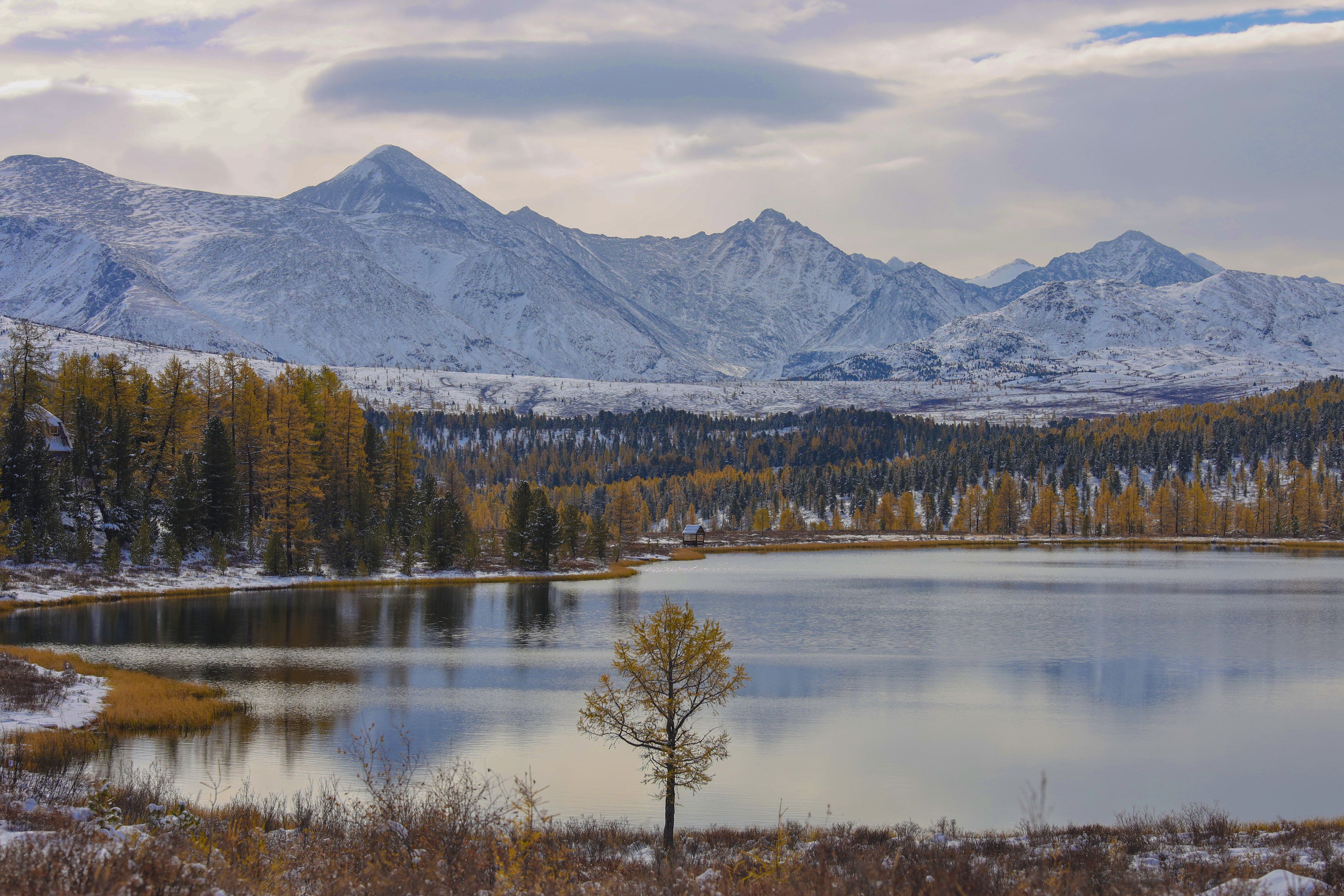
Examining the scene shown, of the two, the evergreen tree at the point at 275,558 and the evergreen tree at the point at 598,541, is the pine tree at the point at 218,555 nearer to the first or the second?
the evergreen tree at the point at 275,558

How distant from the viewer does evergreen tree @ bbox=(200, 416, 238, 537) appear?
261ft

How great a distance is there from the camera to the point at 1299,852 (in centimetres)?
1917

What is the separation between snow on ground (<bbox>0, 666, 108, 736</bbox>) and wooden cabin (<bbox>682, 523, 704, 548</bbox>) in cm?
13057

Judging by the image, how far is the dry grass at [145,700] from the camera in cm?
3309

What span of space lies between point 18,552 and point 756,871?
71832mm

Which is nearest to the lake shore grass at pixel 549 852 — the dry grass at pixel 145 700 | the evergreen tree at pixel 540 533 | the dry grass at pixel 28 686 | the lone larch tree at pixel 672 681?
the lone larch tree at pixel 672 681

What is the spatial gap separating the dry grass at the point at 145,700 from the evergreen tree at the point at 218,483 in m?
38.2

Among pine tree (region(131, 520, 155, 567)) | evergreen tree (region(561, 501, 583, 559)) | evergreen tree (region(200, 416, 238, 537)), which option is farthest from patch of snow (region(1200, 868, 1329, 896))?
evergreen tree (region(561, 501, 583, 559))

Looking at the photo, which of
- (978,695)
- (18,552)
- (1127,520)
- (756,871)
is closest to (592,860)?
(756,871)

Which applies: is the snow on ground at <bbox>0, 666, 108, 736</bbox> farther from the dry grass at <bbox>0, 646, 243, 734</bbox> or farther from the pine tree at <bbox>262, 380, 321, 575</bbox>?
the pine tree at <bbox>262, 380, 321, 575</bbox>

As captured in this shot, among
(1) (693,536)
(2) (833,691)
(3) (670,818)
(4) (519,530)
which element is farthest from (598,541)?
(3) (670,818)

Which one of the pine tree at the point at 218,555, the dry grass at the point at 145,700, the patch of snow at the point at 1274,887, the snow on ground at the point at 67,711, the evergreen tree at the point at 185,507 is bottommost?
the dry grass at the point at 145,700

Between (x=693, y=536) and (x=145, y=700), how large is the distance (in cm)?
13461

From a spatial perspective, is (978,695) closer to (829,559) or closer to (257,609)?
(257,609)
